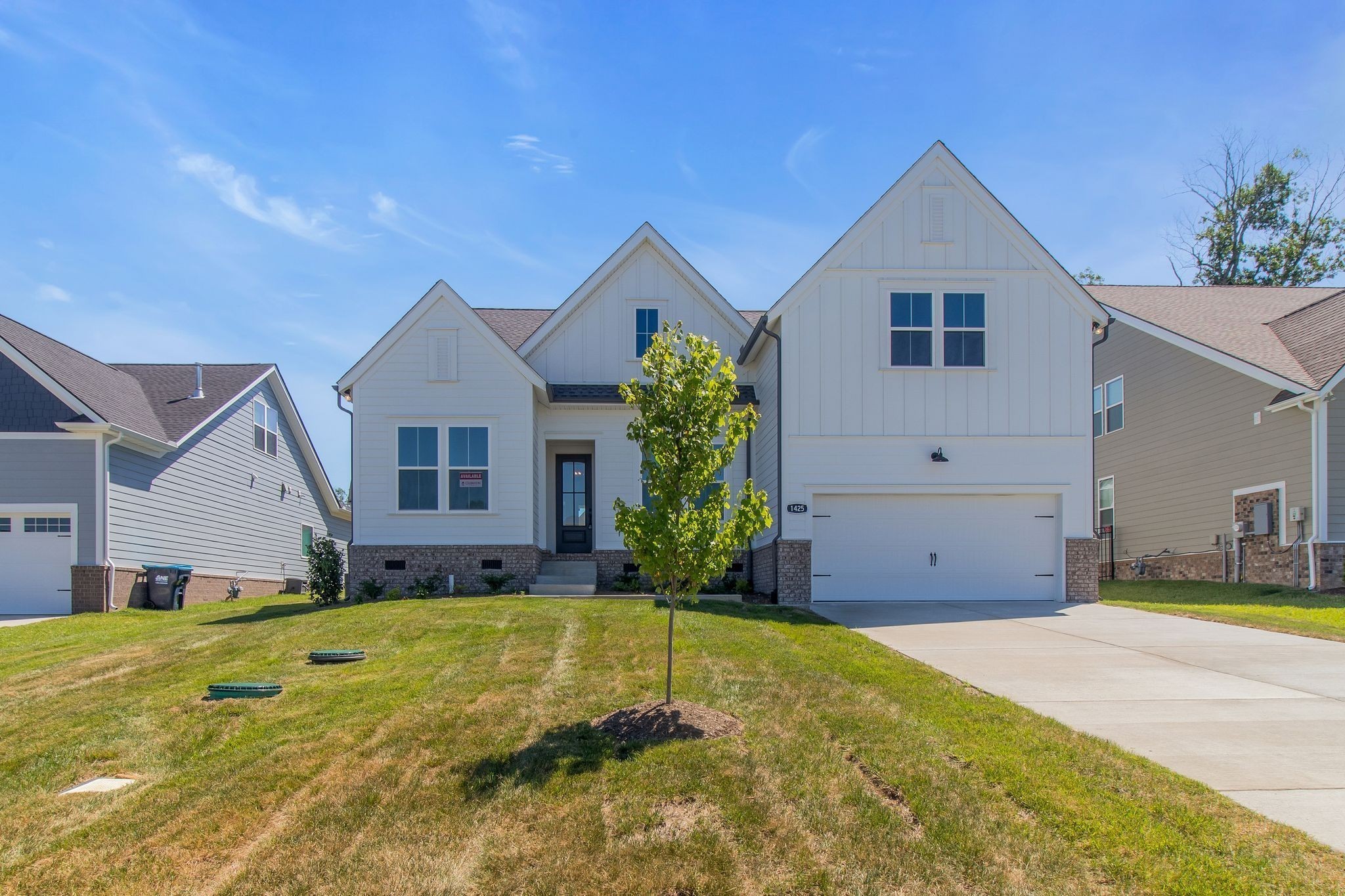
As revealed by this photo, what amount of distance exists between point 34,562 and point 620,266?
12.7 meters

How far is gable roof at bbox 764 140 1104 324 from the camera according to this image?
16672mm

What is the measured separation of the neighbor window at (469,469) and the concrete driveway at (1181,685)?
23.4ft

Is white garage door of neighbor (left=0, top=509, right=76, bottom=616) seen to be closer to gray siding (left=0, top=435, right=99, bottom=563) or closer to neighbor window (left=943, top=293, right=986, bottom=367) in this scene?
gray siding (left=0, top=435, right=99, bottom=563)

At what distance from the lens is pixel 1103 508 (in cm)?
2445

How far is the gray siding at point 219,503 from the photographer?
62.1ft

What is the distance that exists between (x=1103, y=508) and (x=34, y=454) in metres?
24.4

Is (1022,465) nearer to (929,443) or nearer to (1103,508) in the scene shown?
(929,443)

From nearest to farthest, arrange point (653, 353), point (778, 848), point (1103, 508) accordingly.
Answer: point (778, 848)
point (653, 353)
point (1103, 508)

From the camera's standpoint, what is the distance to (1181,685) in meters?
8.73

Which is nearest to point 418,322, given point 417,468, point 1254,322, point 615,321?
point 417,468

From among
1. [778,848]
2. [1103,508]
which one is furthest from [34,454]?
[1103,508]

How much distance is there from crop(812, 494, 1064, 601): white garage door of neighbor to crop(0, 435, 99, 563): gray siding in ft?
44.7

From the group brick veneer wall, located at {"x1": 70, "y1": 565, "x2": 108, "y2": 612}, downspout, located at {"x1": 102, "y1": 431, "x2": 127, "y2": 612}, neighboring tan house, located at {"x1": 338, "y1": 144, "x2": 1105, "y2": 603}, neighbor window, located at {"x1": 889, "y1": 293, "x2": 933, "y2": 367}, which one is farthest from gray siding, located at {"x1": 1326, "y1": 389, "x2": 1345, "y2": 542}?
brick veneer wall, located at {"x1": 70, "y1": 565, "x2": 108, "y2": 612}

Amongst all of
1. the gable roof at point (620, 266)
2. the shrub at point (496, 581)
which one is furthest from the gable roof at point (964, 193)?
the shrub at point (496, 581)
